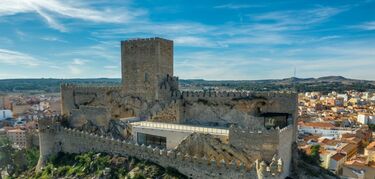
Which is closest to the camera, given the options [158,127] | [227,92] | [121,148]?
[121,148]

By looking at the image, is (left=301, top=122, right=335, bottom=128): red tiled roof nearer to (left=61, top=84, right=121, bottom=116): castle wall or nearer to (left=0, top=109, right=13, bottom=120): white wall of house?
(left=61, top=84, right=121, bottom=116): castle wall

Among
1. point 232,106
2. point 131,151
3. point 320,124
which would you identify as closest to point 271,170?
point 131,151

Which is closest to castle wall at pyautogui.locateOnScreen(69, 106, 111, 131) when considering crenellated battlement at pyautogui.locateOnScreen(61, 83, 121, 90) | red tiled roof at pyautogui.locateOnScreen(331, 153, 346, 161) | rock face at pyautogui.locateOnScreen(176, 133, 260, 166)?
crenellated battlement at pyautogui.locateOnScreen(61, 83, 121, 90)

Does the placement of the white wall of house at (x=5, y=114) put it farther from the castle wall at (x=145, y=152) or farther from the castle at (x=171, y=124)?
the castle wall at (x=145, y=152)

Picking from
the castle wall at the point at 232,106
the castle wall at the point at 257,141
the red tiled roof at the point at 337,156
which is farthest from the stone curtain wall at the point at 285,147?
the red tiled roof at the point at 337,156

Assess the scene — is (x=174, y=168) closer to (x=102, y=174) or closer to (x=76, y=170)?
(x=102, y=174)

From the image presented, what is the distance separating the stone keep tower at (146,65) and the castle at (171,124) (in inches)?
3.5

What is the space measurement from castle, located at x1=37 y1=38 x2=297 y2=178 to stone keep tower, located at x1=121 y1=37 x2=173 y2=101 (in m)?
0.09

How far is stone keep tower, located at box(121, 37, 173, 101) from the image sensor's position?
3177cm

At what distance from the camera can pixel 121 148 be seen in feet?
81.8

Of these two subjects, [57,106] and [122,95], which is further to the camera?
[57,106]

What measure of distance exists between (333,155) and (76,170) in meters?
41.1

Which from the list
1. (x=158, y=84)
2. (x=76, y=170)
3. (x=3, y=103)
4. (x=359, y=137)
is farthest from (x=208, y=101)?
(x=3, y=103)

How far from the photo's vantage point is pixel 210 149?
77.2ft
